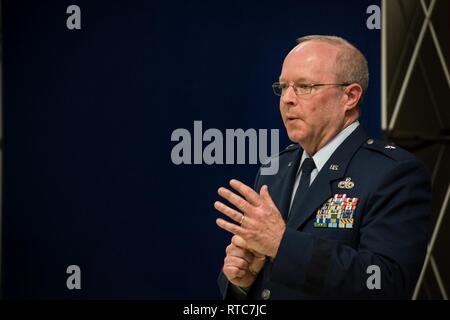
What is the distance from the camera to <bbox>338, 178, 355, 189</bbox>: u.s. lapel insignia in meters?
1.26

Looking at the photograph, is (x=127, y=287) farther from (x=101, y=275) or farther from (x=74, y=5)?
(x=74, y=5)

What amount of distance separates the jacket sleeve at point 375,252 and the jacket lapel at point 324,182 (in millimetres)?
109

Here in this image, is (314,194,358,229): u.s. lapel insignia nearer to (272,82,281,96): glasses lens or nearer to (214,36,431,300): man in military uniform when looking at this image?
(214,36,431,300): man in military uniform

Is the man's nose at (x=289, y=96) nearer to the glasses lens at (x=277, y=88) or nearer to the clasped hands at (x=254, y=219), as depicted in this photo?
the glasses lens at (x=277, y=88)

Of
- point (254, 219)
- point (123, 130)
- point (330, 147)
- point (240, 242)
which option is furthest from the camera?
point (123, 130)

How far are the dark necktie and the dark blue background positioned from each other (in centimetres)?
51

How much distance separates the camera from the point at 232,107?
1.86 meters

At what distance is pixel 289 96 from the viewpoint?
1296mm

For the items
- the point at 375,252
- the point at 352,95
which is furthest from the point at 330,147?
the point at 375,252

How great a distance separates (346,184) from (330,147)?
0.10 meters

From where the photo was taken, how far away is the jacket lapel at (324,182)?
1.27 meters

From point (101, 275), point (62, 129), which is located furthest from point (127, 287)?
point (62, 129)

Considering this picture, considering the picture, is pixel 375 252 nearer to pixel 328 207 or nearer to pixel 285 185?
pixel 328 207

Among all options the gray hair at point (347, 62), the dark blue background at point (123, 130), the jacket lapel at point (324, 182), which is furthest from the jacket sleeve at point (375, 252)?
the dark blue background at point (123, 130)
